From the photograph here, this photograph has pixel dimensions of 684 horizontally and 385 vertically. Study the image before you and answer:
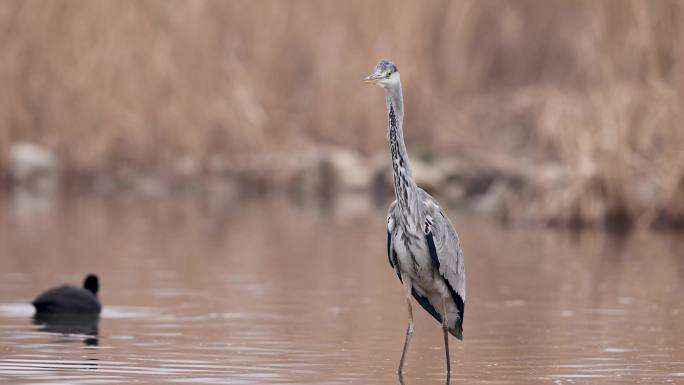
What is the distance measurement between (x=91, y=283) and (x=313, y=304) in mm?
1923

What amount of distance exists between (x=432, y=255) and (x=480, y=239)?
10.3m

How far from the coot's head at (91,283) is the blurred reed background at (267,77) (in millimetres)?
14620

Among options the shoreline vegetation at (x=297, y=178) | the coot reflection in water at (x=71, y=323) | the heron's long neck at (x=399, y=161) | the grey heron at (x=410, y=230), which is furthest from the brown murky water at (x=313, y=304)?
the shoreline vegetation at (x=297, y=178)

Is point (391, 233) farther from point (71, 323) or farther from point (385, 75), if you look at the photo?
point (71, 323)

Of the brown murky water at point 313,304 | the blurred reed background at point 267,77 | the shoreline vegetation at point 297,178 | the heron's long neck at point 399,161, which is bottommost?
the brown murky water at point 313,304

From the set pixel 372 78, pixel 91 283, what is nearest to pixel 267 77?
pixel 91 283

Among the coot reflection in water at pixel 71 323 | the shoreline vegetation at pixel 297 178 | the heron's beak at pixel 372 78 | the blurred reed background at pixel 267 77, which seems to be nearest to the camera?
the heron's beak at pixel 372 78

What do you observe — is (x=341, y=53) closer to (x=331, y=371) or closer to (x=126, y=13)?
(x=126, y=13)

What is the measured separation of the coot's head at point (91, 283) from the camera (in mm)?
13125

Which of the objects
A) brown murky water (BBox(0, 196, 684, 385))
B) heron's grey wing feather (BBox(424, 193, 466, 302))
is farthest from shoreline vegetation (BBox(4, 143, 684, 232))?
heron's grey wing feather (BBox(424, 193, 466, 302))

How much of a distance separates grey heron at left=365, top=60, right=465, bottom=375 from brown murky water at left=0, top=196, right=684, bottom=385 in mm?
582

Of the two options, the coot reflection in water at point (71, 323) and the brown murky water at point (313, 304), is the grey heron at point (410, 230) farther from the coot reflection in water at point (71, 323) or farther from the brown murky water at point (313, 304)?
the coot reflection in water at point (71, 323)

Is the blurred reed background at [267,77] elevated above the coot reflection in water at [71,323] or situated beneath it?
elevated above

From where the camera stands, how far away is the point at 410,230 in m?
9.83
